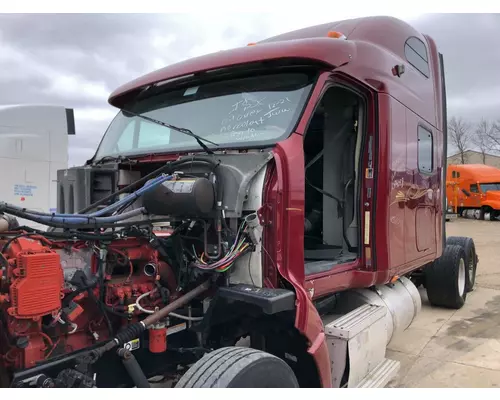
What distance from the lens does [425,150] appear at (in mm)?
5176

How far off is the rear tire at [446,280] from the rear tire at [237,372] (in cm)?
455

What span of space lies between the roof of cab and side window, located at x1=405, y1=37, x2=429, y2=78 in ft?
0.36

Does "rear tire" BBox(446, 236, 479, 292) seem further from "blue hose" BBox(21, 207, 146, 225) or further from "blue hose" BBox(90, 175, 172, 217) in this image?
"blue hose" BBox(21, 207, 146, 225)

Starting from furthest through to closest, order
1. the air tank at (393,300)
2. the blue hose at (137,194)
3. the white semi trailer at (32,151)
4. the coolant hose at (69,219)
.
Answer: the white semi trailer at (32,151), the air tank at (393,300), the blue hose at (137,194), the coolant hose at (69,219)

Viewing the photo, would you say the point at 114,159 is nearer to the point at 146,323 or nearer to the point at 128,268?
the point at 128,268

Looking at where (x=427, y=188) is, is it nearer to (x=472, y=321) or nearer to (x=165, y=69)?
(x=472, y=321)

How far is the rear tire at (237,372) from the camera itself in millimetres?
2449

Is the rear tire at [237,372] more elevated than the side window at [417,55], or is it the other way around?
the side window at [417,55]

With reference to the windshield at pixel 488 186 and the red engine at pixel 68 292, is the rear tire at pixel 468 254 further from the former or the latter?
the windshield at pixel 488 186

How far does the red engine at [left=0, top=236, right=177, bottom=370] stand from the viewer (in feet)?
8.18

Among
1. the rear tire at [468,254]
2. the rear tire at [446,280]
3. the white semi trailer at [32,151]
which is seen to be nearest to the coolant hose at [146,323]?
the rear tire at [446,280]

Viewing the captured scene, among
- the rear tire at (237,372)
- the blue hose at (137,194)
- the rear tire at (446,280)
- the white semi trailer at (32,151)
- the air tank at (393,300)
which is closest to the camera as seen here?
the rear tire at (237,372)

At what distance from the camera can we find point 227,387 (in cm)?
241

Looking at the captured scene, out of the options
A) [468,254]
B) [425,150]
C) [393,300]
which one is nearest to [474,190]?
[468,254]
